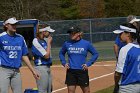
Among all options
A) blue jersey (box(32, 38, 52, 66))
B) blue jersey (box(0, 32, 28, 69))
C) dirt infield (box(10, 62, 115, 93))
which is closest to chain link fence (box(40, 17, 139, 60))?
dirt infield (box(10, 62, 115, 93))

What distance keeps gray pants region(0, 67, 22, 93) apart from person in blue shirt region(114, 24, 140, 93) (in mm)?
2853

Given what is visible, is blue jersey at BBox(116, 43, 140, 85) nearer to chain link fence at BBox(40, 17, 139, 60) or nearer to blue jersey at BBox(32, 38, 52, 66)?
blue jersey at BBox(32, 38, 52, 66)

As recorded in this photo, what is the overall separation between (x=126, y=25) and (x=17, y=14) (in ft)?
114

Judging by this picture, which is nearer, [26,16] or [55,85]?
[55,85]

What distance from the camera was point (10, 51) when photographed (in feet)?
29.0

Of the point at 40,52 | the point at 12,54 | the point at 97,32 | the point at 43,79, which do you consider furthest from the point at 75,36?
the point at 97,32

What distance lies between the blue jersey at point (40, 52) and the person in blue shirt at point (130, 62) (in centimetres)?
318

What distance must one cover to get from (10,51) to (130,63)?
3.08 metres

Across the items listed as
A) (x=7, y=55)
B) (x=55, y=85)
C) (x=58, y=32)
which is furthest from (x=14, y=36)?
(x=58, y=32)

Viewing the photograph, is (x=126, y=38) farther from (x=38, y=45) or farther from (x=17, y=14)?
(x=17, y=14)

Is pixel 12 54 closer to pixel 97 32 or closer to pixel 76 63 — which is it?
pixel 76 63

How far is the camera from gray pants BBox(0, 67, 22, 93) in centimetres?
873

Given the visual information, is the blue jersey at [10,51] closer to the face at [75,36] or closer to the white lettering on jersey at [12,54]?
the white lettering on jersey at [12,54]

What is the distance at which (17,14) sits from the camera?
1615 inches
